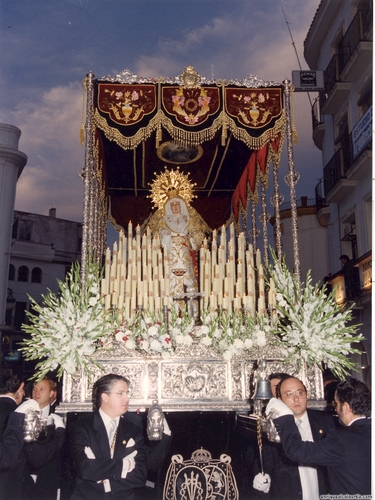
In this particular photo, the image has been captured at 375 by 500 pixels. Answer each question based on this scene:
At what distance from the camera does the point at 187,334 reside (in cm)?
481

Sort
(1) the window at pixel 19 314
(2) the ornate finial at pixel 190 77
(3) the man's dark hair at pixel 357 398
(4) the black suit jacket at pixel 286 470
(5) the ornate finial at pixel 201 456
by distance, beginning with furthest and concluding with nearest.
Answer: (1) the window at pixel 19 314, (2) the ornate finial at pixel 190 77, (5) the ornate finial at pixel 201 456, (4) the black suit jacket at pixel 286 470, (3) the man's dark hair at pixel 357 398

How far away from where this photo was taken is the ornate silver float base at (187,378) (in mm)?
4703

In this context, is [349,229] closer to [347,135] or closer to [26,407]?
[347,135]

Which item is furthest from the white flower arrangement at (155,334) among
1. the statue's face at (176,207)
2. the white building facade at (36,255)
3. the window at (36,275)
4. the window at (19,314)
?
the window at (36,275)

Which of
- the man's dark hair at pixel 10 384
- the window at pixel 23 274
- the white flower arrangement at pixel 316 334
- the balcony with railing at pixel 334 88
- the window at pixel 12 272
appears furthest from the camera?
the window at pixel 23 274

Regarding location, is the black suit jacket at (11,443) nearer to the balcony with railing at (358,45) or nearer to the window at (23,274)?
the balcony with railing at (358,45)

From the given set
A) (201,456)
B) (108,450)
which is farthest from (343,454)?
(201,456)

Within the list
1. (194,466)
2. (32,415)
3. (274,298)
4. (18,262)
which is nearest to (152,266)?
(274,298)

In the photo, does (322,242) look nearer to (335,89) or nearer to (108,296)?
(335,89)

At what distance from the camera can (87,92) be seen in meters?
5.86

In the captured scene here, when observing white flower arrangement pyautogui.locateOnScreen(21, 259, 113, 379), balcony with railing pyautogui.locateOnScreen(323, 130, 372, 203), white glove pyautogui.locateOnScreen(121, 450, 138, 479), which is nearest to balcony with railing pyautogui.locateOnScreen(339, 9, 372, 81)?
balcony with railing pyautogui.locateOnScreen(323, 130, 372, 203)

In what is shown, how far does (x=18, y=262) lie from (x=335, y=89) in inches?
683

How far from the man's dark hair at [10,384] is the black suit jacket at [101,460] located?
2.91 feet

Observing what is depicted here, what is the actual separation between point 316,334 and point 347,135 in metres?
9.36
